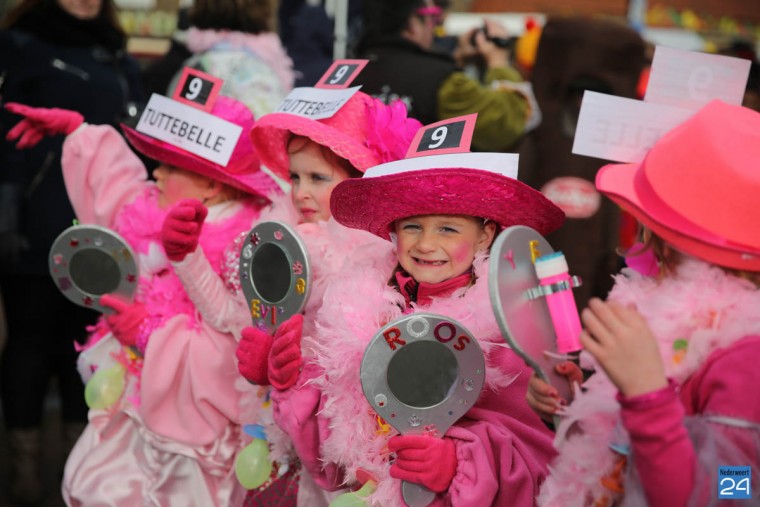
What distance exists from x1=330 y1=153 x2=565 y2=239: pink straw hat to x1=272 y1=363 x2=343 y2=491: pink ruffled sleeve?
46cm

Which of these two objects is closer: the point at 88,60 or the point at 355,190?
the point at 355,190

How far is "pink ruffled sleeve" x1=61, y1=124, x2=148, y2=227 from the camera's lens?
296 centimetres

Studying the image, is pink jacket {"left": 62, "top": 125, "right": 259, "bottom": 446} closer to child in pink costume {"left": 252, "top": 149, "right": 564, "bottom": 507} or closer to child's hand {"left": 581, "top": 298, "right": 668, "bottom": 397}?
child in pink costume {"left": 252, "top": 149, "right": 564, "bottom": 507}

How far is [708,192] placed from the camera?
1534mm

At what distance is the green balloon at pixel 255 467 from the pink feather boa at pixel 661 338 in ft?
3.13

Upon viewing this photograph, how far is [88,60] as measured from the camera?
3633 millimetres

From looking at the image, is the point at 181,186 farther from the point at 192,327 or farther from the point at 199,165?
the point at 192,327

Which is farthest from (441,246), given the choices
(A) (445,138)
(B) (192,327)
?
(B) (192,327)

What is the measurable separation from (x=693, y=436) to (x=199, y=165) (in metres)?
1.75

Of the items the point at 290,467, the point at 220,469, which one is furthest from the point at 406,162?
the point at 220,469

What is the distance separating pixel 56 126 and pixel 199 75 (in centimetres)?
58

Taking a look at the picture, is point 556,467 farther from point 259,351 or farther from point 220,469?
point 220,469

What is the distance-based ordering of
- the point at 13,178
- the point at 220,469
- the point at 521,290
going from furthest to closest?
the point at 13,178 → the point at 220,469 → the point at 521,290

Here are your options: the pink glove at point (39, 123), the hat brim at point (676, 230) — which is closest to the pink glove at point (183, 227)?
the pink glove at point (39, 123)
